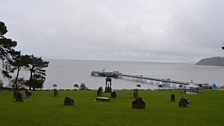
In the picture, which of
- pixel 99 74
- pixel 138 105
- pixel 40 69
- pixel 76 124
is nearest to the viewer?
pixel 76 124

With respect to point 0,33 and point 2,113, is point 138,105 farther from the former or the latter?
point 0,33

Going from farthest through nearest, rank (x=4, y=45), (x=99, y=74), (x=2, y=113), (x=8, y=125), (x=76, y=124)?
(x=99, y=74) < (x=4, y=45) < (x=2, y=113) < (x=76, y=124) < (x=8, y=125)

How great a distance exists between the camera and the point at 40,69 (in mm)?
48531

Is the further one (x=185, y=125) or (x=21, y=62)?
(x=21, y=62)

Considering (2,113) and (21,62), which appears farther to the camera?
(21,62)

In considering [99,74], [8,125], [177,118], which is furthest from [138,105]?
[99,74]

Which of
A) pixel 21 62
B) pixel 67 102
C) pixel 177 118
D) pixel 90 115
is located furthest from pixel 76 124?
pixel 21 62

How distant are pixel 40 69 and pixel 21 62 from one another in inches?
346

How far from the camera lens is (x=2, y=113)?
16797mm

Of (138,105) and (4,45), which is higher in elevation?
(4,45)

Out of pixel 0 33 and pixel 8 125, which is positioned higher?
pixel 0 33

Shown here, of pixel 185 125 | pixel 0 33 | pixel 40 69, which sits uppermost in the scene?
pixel 0 33

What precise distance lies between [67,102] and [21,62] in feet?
65.4

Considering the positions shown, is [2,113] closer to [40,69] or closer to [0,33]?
[0,33]
